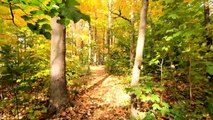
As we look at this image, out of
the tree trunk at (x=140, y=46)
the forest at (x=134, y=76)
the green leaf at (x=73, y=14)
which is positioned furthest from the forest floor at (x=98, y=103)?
the green leaf at (x=73, y=14)

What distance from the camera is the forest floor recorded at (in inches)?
219

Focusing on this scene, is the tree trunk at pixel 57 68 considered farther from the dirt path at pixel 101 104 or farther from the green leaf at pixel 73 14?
the green leaf at pixel 73 14

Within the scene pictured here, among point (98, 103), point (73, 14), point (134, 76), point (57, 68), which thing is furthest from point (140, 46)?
point (73, 14)

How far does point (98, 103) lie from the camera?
21.4 ft

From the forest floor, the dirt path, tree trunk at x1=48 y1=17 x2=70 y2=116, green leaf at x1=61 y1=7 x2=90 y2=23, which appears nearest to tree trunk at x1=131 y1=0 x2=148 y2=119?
the forest floor

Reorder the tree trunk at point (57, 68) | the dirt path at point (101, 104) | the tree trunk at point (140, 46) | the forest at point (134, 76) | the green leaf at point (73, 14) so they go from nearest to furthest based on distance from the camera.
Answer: the green leaf at point (73, 14), the forest at point (134, 76), the tree trunk at point (140, 46), the dirt path at point (101, 104), the tree trunk at point (57, 68)

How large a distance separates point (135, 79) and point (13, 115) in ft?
13.3

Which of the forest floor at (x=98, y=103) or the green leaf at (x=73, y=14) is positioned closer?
the green leaf at (x=73, y=14)

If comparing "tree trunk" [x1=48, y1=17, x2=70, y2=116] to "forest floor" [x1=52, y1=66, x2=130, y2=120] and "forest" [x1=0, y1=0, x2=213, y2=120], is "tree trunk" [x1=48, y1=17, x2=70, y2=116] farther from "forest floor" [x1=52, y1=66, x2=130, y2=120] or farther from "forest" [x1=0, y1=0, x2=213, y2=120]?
"forest floor" [x1=52, y1=66, x2=130, y2=120]

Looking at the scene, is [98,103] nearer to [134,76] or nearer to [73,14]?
[134,76]

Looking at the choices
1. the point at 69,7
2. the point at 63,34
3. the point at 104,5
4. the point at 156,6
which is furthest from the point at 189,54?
the point at 104,5

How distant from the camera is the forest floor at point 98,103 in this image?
18.2 ft

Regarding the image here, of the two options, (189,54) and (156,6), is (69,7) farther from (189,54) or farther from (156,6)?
(156,6)

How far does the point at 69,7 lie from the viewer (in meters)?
1.10
